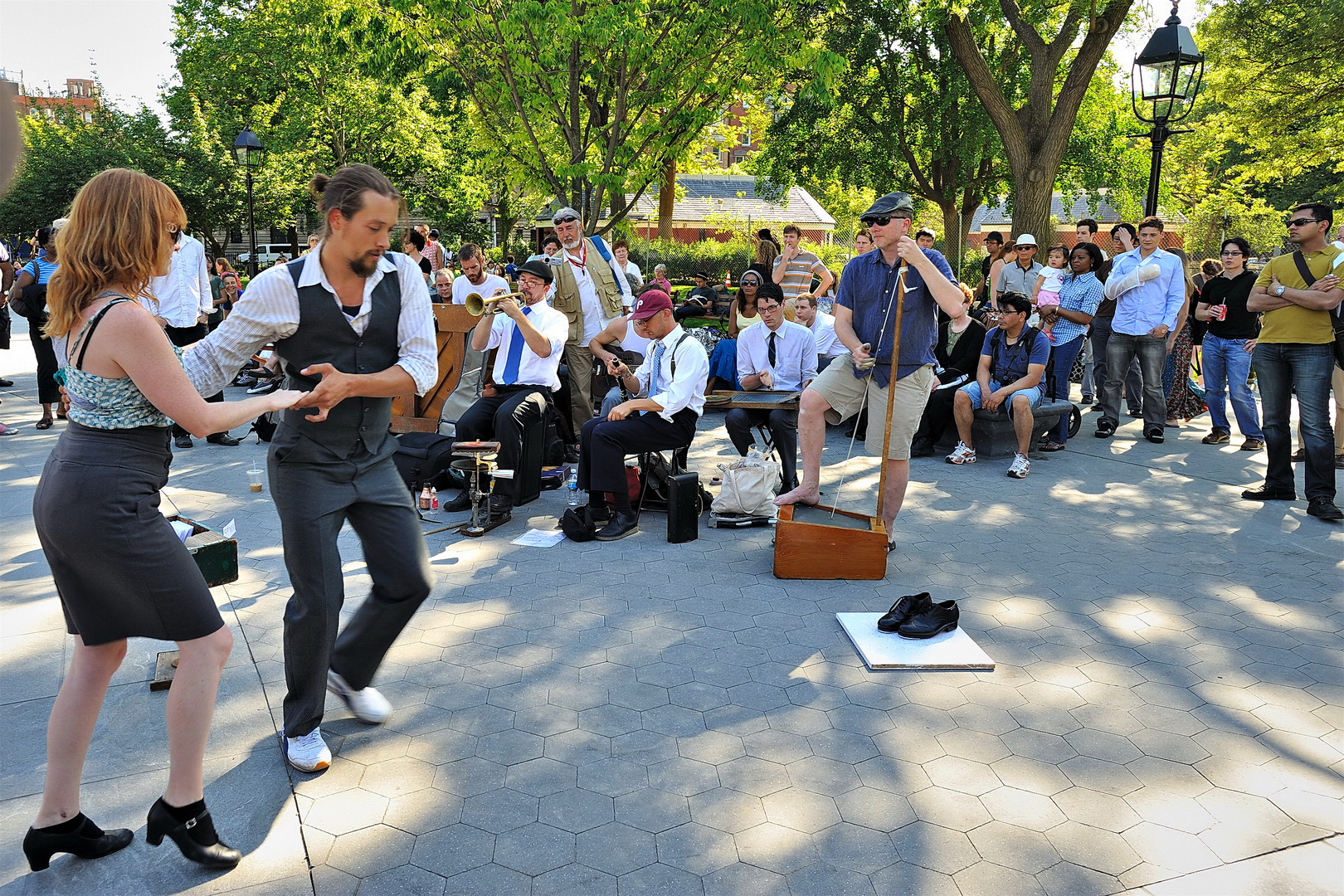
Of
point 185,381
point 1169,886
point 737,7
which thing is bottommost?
point 1169,886

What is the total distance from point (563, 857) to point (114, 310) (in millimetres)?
1992

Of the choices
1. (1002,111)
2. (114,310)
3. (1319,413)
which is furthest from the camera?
(1002,111)

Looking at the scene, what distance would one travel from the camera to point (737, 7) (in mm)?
12094

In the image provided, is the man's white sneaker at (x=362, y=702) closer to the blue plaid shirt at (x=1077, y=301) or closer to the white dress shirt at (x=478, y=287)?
the white dress shirt at (x=478, y=287)

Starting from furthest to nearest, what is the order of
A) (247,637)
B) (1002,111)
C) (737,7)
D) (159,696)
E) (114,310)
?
1. (1002,111)
2. (737,7)
3. (247,637)
4. (159,696)
5. (114,310)

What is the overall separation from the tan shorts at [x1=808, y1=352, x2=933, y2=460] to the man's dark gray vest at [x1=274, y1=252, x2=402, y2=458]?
3081mm

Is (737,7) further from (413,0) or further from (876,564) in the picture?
(876,564)

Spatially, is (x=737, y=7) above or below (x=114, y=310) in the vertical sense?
above

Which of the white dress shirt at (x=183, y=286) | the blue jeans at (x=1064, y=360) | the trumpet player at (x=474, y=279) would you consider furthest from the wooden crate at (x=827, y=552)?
the white dress shirt at (x=183, y=286)

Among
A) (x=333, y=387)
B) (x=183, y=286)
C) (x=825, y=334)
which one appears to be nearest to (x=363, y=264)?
(x=333, y=387)

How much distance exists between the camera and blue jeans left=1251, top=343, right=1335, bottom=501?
673 centimetres

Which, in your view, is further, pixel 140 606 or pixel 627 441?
pixel 627 441

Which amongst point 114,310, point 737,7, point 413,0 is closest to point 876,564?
point 114,310

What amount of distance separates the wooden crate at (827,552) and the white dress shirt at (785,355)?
226 cm
